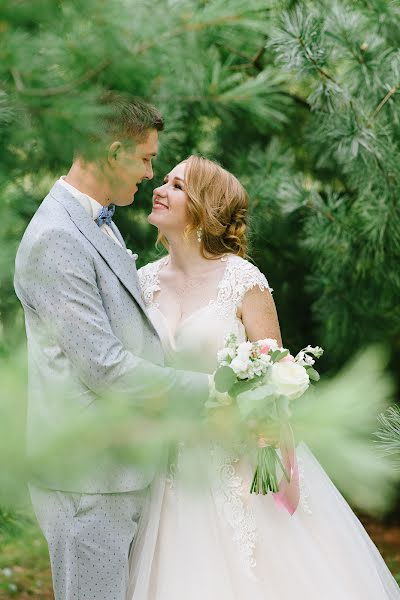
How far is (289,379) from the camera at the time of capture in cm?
203

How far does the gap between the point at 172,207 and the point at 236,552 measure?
1191 millimetres

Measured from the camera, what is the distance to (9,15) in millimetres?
744

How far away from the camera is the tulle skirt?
2.46m

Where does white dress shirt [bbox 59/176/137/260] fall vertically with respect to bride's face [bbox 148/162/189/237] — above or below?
above

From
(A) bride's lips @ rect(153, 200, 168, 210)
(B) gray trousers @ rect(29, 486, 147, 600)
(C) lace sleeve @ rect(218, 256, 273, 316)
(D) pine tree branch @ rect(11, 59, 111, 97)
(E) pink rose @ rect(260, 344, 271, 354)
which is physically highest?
(D) pine tree branch @ rect(11, 59, 111, 97)

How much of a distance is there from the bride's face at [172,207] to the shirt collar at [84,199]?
555mm

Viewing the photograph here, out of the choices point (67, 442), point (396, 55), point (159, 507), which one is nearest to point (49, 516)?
point (159, 507)

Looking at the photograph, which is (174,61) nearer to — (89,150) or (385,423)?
(89,150)

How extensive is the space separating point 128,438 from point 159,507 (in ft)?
6.31

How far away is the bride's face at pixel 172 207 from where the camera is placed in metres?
2.80

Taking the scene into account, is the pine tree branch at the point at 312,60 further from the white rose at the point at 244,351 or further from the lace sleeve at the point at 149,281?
the white rose at the point at 244,351

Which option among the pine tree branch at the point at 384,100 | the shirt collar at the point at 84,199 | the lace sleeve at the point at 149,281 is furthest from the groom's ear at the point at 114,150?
the pine tree branch at the point at 384,100

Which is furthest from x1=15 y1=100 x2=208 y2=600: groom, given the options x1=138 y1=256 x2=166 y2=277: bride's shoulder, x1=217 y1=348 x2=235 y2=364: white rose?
x1=138 y1=256 x2=166 y2=277: bride's shoulder

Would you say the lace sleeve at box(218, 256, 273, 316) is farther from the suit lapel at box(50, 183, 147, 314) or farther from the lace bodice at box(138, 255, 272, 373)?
the suit lapel at box(50, 183, 147, 314)
